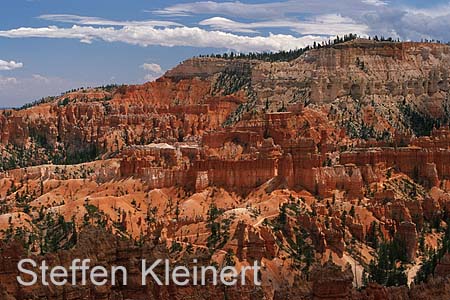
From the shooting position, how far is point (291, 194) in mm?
80875

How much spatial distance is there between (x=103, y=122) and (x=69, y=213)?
67.6 metres

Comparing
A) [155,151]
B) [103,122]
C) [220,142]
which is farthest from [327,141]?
[103,122]

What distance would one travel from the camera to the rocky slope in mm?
52125

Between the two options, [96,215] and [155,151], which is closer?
[96,215]

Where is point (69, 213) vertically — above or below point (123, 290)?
below

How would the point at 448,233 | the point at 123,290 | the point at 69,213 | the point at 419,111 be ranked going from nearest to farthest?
the point at 123,290 → the point at 448,233 → the point at 69,213 → the point at 419,111

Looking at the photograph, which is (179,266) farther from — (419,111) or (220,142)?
(419,111)

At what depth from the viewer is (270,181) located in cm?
8469

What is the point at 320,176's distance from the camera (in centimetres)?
8281

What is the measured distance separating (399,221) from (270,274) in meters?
20.6

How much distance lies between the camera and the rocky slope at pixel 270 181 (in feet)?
171

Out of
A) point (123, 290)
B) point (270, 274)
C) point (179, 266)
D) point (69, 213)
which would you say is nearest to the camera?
point (123, 290)

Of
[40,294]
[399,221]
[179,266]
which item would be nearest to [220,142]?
[399,221]

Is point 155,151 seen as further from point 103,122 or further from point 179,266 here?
point 179,266
